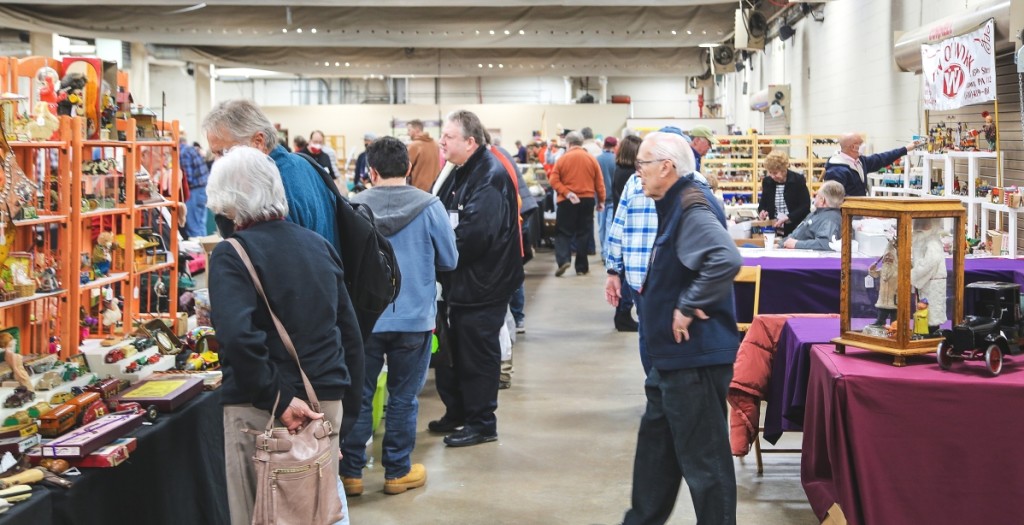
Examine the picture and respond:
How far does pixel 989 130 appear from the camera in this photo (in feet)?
21.5

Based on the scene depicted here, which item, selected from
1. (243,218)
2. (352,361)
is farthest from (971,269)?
(243,218)

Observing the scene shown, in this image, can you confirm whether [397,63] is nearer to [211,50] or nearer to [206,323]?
[211,50]

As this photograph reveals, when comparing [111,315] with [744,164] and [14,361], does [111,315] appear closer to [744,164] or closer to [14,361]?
[14,361]

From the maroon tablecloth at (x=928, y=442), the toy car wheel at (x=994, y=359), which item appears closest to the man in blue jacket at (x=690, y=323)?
the maroon tablecloth at (x=928, y=442)

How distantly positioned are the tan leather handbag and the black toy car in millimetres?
1898

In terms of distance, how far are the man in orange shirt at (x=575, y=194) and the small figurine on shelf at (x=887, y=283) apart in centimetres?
748

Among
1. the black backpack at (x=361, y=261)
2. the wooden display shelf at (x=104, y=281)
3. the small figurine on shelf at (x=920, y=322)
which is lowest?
the small figurine on shelf at (x=920, y=322)

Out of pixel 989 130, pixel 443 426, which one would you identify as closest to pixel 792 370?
pixel 443 426

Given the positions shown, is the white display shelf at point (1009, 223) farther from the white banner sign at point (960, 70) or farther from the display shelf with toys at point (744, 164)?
the display shelf with toys at point (744, 164)

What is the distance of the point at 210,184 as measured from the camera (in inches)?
108

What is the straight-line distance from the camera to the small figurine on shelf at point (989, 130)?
257 inches

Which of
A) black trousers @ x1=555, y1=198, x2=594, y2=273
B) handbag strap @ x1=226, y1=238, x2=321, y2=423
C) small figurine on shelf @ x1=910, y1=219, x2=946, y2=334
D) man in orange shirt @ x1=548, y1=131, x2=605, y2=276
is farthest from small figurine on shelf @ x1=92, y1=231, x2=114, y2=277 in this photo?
black trousers @ x1=555, y1=198, x2=594, y2=273

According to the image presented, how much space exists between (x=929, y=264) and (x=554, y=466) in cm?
213

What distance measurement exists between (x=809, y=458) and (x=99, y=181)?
2.81m
